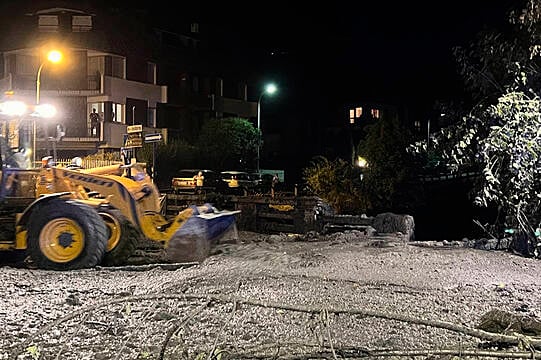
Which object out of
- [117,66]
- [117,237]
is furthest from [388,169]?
[117,66]

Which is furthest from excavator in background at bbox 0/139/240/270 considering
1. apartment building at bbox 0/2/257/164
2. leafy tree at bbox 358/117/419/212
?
apartment building at bbox 0/2/257/164

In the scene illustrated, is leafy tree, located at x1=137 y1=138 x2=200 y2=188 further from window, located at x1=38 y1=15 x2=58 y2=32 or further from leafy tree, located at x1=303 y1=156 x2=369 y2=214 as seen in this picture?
leafy tree, located at x1=303 y1=156 x2=369 y2=214

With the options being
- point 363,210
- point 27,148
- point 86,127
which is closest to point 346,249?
point 27,148

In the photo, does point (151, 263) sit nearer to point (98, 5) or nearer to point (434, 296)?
point (434, 296)

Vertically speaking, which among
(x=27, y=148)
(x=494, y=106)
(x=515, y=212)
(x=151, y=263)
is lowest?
(x=151, y=263)

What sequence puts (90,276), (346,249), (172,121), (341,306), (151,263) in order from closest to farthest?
(341,306) → (90,276) → (151,263) → (346,249) → (172,121)

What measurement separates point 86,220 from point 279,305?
548cm

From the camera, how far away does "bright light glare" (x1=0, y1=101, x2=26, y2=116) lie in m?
12.8

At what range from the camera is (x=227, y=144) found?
45.5 meters

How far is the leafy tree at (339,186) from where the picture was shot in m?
28.1

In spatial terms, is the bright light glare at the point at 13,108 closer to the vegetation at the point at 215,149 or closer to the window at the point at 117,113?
the vegetation at the point at 215,149

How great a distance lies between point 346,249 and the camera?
14102mm

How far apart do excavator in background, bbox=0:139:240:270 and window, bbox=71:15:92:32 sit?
33780 mm

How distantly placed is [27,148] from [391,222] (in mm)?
9408
